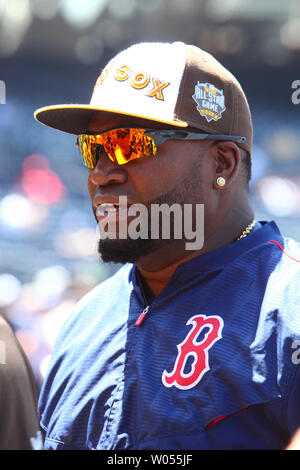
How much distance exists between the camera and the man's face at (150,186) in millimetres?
1988

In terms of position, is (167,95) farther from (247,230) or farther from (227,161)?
(247,230)

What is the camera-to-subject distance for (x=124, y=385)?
182 cm

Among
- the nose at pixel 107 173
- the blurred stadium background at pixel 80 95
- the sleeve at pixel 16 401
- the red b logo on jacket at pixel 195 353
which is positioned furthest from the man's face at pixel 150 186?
the blurred stadium background at pixel 80 95

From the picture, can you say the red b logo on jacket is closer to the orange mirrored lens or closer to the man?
the man

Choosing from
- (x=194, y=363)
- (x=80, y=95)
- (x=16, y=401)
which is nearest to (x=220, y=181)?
(x=194, y=363)

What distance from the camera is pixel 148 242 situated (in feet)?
6.54

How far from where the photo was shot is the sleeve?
1.68m

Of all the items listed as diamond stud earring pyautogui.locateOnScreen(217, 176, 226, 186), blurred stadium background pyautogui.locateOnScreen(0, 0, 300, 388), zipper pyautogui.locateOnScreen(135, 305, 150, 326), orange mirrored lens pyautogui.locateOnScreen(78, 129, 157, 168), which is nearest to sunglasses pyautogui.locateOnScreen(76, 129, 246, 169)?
orange mirrored lens pyautogui.locateOnScreen(78, 129, 157, 168)

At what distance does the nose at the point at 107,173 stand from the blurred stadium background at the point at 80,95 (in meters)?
5.38

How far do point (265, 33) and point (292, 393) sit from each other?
29.0 ft

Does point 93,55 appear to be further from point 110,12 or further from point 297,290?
point 297,290

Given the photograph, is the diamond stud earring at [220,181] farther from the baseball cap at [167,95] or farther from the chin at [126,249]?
the chin at [126,249]

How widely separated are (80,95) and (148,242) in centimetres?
813
